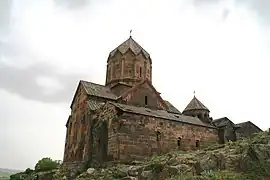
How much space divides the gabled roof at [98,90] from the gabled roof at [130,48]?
12.8 feet

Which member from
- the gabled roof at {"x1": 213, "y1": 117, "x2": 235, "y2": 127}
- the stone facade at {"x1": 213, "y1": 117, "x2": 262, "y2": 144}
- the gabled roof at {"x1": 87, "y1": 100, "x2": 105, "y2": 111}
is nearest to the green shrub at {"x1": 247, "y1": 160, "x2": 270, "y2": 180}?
the stone facade at {"x1": 213, "y1": 117, "x2": 262, "y2": 144}

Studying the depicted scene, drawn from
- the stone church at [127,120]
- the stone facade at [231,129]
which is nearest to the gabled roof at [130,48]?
the stone church at [127,120]

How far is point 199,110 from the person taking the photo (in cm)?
3197

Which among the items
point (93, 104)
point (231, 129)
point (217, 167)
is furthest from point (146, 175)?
point (231, 129)

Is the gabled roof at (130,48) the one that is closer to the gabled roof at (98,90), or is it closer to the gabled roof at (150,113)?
the gabled roof at (98,90)

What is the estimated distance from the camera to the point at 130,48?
102ft

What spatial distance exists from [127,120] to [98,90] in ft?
22.8

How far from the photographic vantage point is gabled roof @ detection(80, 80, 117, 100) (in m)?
27.9

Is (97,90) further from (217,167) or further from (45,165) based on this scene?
(217,167)

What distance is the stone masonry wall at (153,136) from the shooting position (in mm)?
22266

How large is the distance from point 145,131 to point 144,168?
261 inches

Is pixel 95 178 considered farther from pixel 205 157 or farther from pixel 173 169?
pixel 205 157

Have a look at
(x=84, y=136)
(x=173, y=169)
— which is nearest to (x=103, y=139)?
(x=84, y=136)

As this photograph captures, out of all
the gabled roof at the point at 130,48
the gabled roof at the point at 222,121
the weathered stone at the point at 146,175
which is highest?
the gabled roof at the point at 130,48
